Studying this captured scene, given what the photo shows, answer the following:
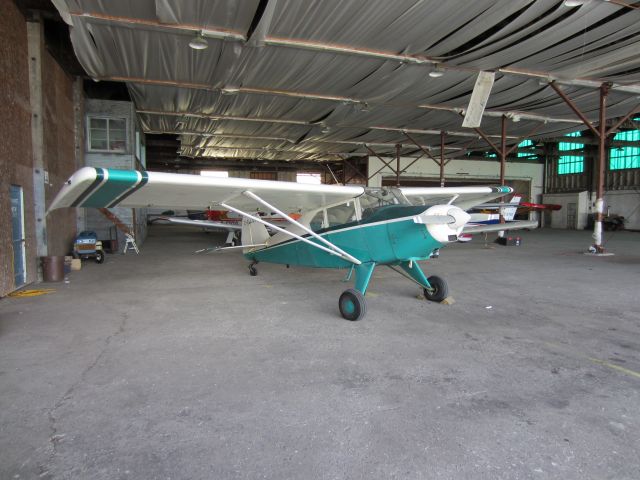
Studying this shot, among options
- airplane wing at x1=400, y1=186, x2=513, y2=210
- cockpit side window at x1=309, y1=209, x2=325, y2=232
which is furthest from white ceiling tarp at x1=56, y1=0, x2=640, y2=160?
cockpit side window at x1=309, y1=209, x2=325, y2=232

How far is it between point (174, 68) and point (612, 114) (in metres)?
15.3

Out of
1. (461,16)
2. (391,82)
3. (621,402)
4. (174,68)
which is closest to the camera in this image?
(621,402)

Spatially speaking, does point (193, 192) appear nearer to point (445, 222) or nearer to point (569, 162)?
point (445, 222)

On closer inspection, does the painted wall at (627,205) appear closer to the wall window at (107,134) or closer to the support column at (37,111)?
the wall window at (107,134)

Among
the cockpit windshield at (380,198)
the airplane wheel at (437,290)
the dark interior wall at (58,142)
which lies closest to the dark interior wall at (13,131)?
the dark interior wall at (58,142)

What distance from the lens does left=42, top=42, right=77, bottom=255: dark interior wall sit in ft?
26.4

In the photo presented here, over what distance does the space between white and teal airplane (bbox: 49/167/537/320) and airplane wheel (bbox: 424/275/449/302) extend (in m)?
0.01

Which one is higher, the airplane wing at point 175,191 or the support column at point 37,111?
the support column at point 37,111

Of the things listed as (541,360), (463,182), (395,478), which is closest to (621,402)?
(541,360)

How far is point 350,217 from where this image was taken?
595 cm

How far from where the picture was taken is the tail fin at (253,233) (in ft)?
28.2

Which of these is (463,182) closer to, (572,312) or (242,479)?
(572,312)

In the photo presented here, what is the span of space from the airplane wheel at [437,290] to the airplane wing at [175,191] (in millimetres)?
1860

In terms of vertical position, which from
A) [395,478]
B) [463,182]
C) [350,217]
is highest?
[463,182]
